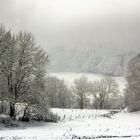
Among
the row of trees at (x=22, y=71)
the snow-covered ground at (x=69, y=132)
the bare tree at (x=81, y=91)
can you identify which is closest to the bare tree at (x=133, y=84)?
the snow-covered ground at (x=69, y=132)

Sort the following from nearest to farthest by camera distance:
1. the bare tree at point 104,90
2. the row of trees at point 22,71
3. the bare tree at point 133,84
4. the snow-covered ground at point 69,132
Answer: the snow-covered ground at point 69,132 < the row of trees at point 22,71 < the bare tree at point 133,84 < the bare tree at point 104,90

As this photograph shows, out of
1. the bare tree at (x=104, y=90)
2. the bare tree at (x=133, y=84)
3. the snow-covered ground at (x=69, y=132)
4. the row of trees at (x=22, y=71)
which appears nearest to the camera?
the snow-covered ground at (x=69, y=132)

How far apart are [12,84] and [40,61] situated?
193 inches

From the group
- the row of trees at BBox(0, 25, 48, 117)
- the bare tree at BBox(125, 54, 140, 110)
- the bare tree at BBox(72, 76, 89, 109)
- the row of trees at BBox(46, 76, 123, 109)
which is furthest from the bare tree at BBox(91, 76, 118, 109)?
the row of trees at BBox(0, 25, 48, 117)

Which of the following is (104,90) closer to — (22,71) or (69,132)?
(22,71)

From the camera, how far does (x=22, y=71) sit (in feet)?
137

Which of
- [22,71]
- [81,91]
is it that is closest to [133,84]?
[22,71]

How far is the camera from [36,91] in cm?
4069

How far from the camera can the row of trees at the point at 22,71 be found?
39406mm

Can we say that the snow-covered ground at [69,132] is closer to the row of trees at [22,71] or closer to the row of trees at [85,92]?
the row of trees at [22,71]

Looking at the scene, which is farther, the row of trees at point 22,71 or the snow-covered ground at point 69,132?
the row of trees at point 22,71

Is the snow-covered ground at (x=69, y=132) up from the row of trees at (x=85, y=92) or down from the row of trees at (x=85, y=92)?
down

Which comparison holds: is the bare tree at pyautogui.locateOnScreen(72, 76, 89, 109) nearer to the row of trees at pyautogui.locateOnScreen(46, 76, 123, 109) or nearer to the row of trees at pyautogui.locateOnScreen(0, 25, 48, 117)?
the row of trees at pyautogui.locateOnScreen(46, 76, 123, 109)

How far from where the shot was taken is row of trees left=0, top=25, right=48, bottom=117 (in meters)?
39.4
